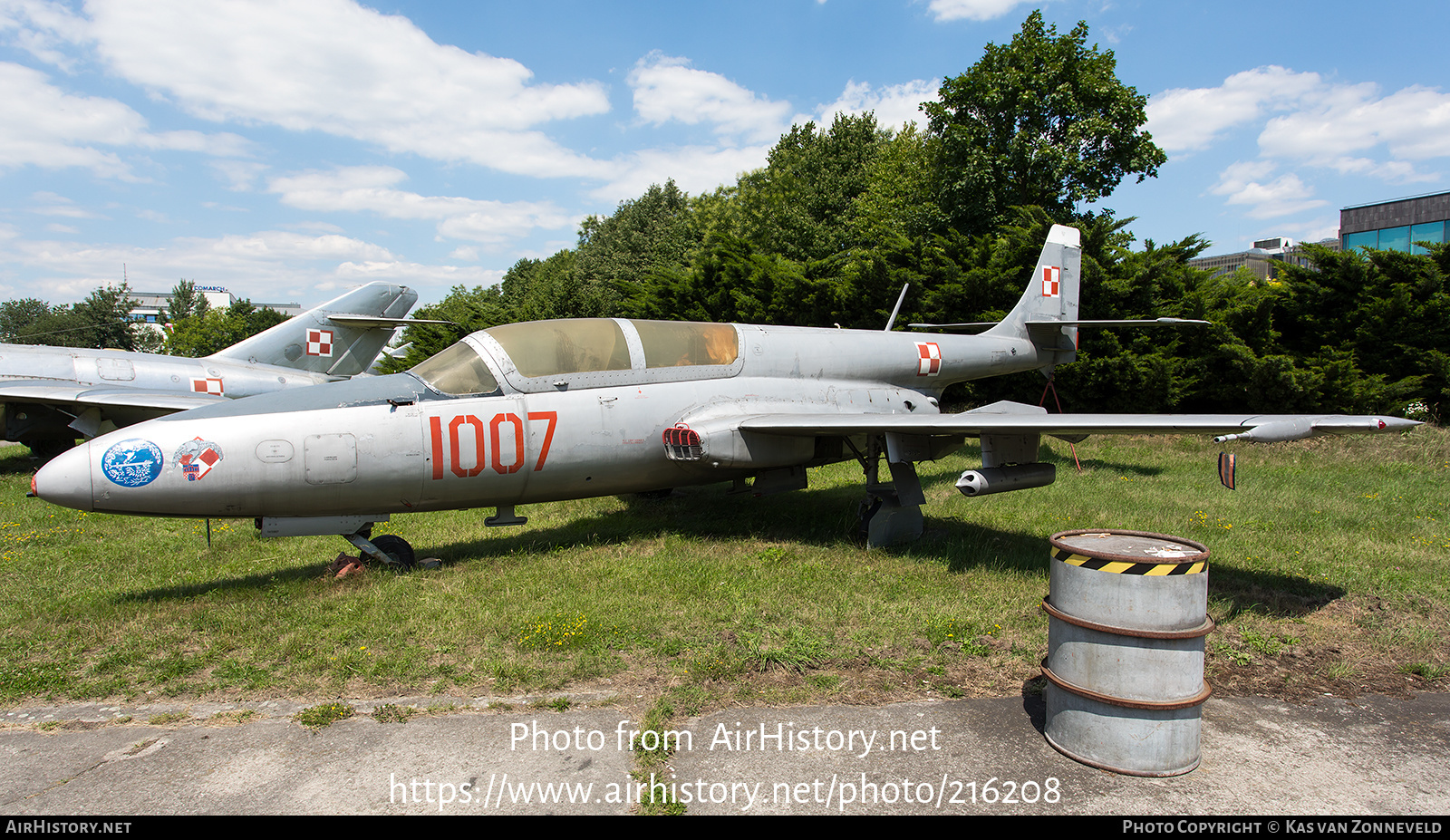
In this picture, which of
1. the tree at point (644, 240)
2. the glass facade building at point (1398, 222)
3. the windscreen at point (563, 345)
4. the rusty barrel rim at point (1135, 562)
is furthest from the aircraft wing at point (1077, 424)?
the glass facade building at point (1398, 222)

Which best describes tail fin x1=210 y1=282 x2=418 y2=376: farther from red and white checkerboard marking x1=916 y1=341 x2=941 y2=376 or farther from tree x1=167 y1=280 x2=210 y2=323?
tree x1=167 y1=280 x2=210 y2=323

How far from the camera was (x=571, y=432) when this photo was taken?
6.71 metres

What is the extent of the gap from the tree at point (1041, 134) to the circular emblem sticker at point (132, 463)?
23.4 meters

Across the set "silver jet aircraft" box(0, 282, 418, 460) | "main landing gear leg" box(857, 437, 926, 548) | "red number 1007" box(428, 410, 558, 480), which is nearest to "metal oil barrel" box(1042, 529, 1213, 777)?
"main landing gear leg" box(857, 437, 926, 548)

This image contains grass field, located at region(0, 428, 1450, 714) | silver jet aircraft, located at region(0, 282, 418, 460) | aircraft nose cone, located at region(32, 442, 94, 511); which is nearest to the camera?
grass field, located at region(0, 428, 1450, 714)

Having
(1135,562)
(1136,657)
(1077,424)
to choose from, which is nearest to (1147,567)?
(1135,562)

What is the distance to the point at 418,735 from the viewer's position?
376 cm

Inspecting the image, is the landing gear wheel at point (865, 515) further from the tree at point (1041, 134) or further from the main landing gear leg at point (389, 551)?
the tree at point (1041, 134)

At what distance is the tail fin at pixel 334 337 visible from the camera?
651 inches

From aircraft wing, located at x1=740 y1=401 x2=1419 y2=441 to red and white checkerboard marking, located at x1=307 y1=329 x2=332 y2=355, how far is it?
13.5 metres

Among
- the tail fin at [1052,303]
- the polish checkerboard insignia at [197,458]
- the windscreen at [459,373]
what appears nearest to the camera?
the polish checkerboard insignia at [197,458]

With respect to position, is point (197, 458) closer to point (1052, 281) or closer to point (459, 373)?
point (459, 373)

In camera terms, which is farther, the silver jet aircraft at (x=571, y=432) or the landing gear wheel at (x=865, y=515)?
the landing gear wheel at (x=865, y=515)

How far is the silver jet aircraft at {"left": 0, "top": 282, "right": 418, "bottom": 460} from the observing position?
13414mm
